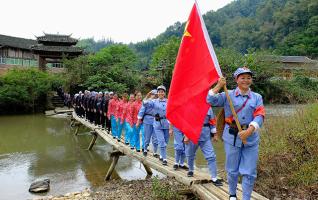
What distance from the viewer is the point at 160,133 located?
8633mm

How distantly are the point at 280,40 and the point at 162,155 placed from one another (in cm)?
7339

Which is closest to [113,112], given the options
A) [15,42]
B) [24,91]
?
[24,91]

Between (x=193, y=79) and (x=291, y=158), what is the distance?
3.79m

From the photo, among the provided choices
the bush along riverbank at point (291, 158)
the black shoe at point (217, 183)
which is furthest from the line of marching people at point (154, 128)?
the bush along riverbank at point (291, 158)

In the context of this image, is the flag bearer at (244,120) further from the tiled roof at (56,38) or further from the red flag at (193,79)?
the tiled roof at (56,38)

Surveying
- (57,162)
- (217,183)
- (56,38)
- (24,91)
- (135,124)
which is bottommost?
(57,162)

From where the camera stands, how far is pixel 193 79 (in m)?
5.26

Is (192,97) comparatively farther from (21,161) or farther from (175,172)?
(21,161)

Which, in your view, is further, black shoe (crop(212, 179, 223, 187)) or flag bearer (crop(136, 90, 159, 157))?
flag bearer (crop(136, 90, 159, 157))

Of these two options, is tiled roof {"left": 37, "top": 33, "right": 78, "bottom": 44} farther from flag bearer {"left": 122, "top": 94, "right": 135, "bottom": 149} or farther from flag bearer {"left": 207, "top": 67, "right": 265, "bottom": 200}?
flag bearer {"left": 207, "top": 67, "right": 265, "bottom": 200}

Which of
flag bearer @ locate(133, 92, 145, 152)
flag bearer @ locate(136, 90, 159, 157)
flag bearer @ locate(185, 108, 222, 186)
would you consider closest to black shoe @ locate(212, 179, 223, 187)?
flag bearer @ locate(185, 108, 222, 186)

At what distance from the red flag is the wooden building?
37288mm

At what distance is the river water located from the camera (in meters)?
10.7

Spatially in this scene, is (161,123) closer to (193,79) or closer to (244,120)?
(193,79)
